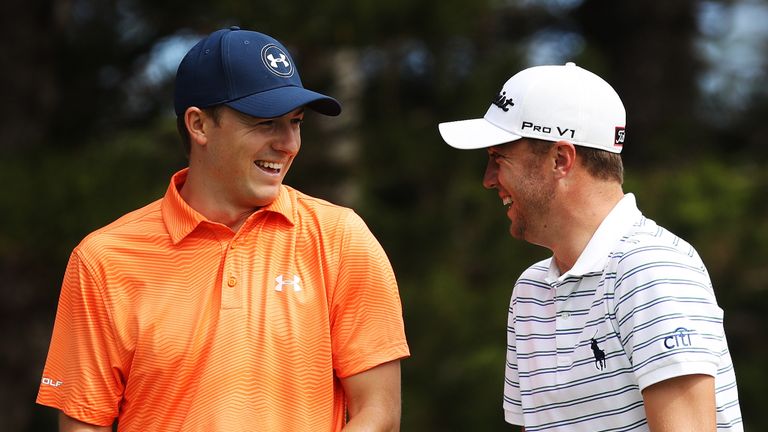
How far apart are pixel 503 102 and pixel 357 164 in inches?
193

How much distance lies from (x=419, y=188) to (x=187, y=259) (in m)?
5.54

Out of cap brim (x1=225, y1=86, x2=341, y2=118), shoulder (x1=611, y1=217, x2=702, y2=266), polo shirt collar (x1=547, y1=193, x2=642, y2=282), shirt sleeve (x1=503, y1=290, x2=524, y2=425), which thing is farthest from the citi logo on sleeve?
cap brim (x1=225, y1=86, x2=341, y2=118)

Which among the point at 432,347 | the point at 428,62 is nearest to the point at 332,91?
the point at 428,62

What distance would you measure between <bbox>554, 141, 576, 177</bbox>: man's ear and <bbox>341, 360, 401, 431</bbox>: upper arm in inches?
23.1

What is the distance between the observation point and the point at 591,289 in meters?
2.93

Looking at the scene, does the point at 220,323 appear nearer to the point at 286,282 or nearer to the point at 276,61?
the point at 286,282

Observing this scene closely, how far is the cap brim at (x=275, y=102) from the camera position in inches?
120

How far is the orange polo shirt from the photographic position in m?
2.97

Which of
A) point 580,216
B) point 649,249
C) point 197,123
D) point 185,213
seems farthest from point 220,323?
point 649,249

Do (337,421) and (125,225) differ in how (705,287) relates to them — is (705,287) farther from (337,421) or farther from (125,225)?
(125,225)

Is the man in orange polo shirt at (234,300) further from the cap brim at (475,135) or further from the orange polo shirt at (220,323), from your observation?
the cap brim at (475,135)

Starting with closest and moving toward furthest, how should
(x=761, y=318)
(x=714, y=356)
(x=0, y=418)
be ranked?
(x=714, y=356) < (x=0, y=418) < (x=761, y=318)

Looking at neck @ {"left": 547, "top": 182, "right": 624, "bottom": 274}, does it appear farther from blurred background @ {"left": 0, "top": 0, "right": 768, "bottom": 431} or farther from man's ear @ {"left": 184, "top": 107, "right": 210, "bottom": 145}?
blurred background @ {"left": 0, "top": 0, "right": 768, "bottom": 431}

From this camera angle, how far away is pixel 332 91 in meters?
7.48
